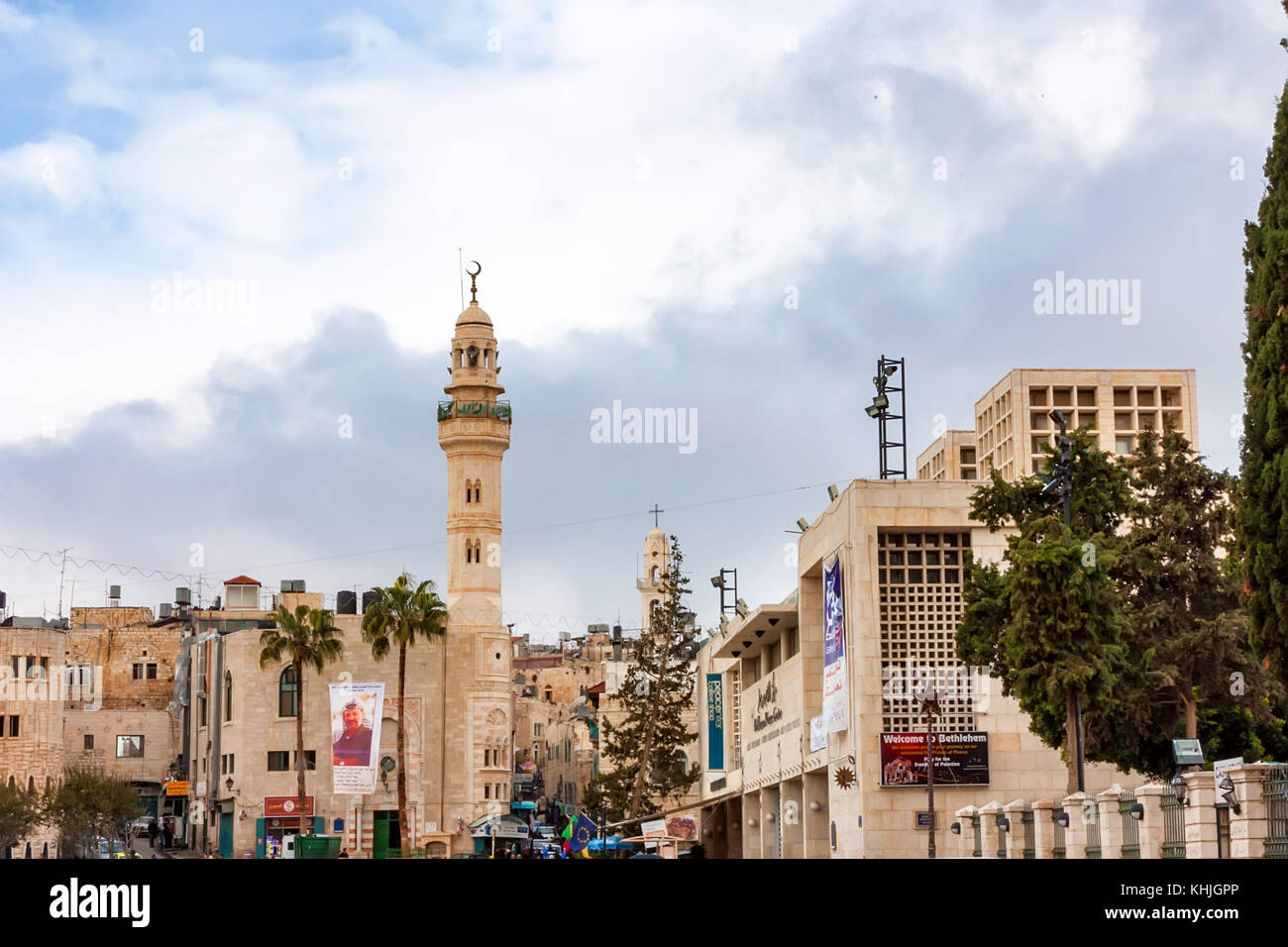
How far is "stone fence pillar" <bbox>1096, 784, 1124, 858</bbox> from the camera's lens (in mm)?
30922

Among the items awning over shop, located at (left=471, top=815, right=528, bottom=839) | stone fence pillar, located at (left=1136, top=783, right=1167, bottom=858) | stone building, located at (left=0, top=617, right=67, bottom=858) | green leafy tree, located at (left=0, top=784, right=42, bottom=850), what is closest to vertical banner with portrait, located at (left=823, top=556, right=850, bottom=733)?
stone fence pillar, located at (left=1136, top=783, right=1167, bottom=858)

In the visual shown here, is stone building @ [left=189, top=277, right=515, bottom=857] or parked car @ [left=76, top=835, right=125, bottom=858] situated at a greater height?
stone building @ [left=189, top=277, right=515, bottom=857]

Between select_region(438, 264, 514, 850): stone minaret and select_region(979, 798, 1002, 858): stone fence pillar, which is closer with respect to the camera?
select_region(979, 798, 1002, 858): stone fence pillar

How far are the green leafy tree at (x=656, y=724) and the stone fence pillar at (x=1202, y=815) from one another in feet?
213

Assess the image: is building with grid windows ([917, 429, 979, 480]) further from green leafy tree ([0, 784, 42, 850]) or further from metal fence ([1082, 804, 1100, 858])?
metal fence ([1082, 804, 1100, 858])

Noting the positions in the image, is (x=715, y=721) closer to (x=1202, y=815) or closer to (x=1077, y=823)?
(x=1077, y=823)

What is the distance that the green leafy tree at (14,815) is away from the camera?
246 feet

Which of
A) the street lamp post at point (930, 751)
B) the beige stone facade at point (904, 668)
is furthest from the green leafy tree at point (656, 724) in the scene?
the street lamp post at point (930, 751)

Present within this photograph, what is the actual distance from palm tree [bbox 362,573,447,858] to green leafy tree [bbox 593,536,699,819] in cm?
1075

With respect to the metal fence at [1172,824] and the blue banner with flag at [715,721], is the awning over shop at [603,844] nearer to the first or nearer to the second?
the blue banner with flag at [715,721]
